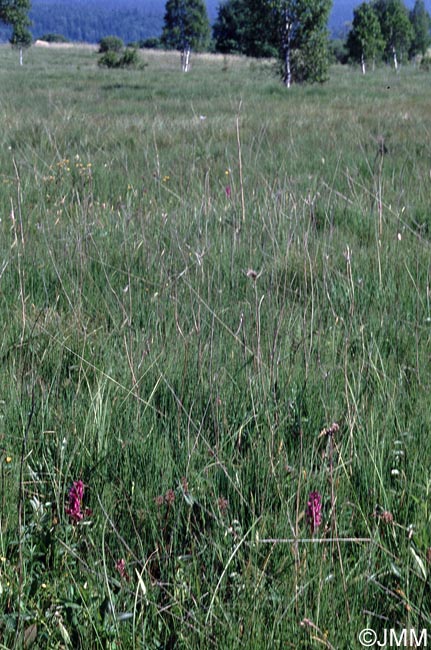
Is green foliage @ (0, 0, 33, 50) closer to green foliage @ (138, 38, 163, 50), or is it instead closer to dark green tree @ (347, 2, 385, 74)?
dark green tree @ (347, 2, 385, 74)

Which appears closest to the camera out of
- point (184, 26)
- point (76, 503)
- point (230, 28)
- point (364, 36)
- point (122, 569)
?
point (122, 569)

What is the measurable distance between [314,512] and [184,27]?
49182mm

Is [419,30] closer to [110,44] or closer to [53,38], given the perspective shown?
[110,44]

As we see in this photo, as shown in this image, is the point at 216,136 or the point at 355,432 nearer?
the point at 355,432

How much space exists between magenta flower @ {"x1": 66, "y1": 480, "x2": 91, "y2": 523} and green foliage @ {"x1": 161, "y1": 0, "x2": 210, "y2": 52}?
154ft

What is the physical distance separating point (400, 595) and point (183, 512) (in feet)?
1.44

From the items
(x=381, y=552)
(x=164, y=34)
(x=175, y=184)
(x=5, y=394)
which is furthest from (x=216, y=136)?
(x=164, y=34)

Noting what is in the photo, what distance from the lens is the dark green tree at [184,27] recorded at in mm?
45406

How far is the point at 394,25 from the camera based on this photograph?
2079 inches

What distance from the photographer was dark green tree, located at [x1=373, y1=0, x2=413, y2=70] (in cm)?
5281

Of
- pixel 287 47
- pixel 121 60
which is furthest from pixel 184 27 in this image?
pixel 287 47

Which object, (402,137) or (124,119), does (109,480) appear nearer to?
(402,137)

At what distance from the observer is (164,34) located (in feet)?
147

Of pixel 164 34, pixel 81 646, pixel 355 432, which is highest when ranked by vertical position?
pixel 164 34
